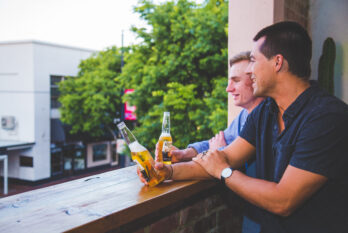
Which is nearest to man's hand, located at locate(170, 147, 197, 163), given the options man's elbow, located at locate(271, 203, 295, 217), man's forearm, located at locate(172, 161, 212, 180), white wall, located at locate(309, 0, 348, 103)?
man's forearm, located at locate(172, 161, 212, 180)

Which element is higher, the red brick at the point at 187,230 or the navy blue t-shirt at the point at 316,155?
the navy blue t-shirt at the point at 316,155

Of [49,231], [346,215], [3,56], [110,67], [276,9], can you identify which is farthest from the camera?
[3,56]

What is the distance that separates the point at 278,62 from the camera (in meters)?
1.36

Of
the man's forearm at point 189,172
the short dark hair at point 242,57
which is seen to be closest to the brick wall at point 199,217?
the man's forearm at point 189,172

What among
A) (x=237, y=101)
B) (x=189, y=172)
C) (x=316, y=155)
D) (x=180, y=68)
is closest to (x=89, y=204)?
(x=189, y=172)

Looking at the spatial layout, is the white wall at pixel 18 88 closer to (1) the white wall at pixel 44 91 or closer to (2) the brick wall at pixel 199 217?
(1) the white wall at pixel 44 91

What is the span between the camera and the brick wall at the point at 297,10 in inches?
99.7

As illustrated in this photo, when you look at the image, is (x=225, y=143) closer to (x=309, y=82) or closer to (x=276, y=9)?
(x=309, y=82)

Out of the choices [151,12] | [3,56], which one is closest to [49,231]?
[151,12]

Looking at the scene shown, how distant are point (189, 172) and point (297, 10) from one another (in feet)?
6.72

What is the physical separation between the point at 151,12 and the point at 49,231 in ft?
31.3

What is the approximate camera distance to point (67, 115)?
61.2ft

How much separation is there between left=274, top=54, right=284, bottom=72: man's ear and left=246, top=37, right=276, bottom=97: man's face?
0.9 inches

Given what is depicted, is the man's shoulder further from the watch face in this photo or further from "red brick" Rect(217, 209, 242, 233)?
"red brick" Rect(217, 209, 242, 233)
